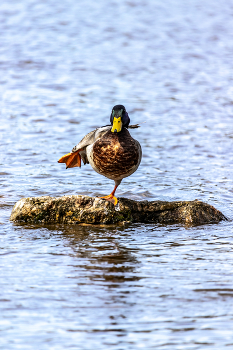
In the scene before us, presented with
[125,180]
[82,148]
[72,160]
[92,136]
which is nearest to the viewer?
[92,136]

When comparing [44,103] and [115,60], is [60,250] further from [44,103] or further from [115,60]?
[115,60]

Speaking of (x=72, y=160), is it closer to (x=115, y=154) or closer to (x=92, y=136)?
(x=92, y=136)

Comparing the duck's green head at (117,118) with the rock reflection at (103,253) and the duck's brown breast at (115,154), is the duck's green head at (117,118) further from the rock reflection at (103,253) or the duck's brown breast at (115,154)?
the rock reflection at (103,253)

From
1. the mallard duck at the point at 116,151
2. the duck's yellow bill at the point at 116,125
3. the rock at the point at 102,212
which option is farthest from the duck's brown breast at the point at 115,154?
the rock at the point at 102,212

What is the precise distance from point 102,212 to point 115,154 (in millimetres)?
588

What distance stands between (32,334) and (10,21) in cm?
1758

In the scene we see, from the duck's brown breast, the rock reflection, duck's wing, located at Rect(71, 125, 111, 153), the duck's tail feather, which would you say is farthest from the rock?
the duck's tail feather

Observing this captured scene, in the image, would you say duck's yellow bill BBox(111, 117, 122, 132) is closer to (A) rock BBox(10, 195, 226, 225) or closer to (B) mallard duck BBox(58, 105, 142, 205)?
(B) mallard duck BBox(58, 105, 142, 205)

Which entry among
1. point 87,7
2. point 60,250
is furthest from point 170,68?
point 60,250

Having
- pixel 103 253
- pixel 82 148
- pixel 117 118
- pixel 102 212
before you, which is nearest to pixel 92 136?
pixel 82 148

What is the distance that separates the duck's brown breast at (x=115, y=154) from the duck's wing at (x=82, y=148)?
0.72 feet

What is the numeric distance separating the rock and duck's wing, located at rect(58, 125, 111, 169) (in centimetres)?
68

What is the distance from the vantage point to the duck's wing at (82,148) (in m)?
5.88

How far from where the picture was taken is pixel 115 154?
5508 millimetres
